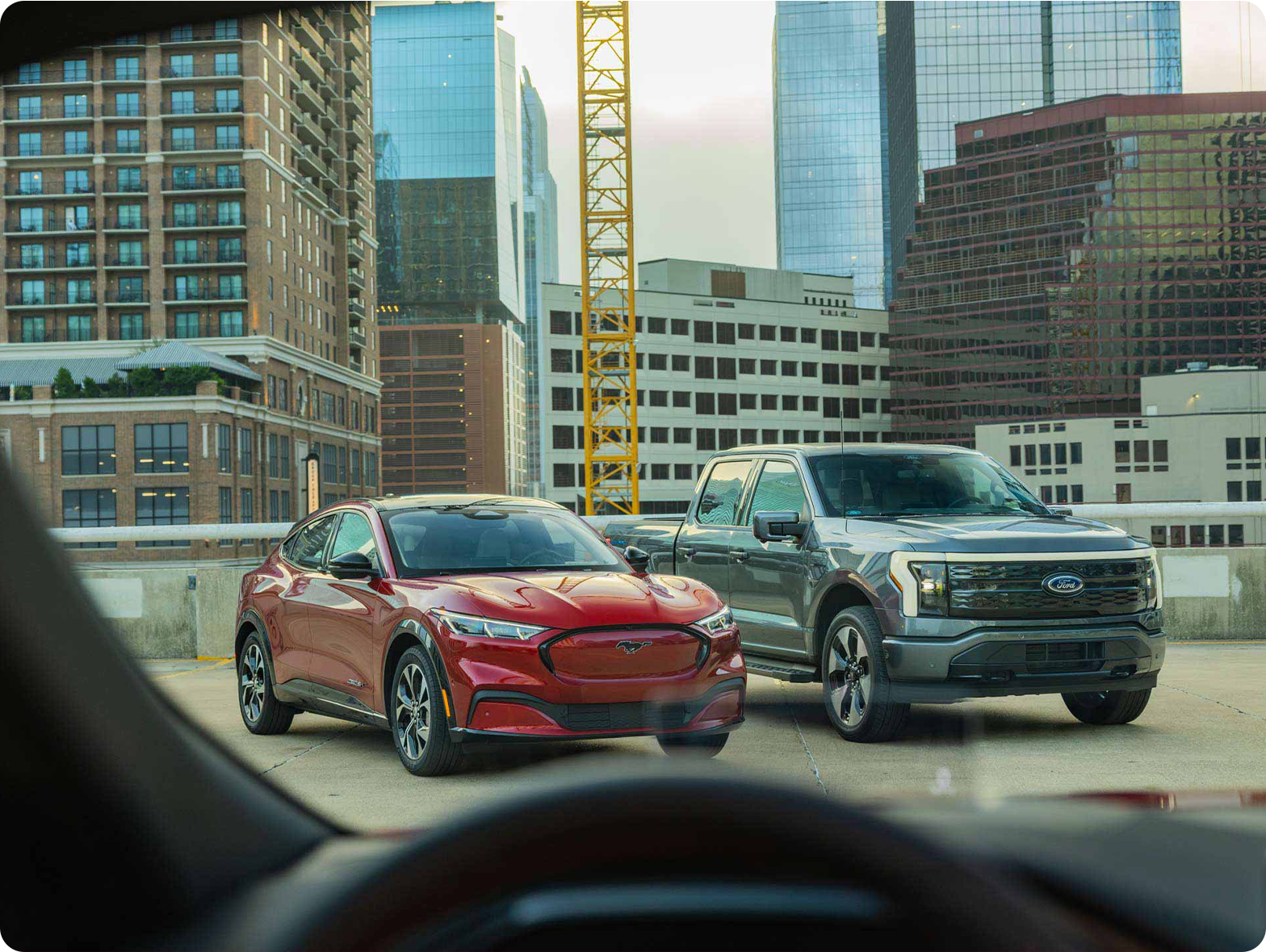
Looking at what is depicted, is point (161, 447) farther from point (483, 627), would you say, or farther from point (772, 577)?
point (772, 577)

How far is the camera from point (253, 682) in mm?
2475

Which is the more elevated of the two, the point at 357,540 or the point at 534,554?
the point at 357,540

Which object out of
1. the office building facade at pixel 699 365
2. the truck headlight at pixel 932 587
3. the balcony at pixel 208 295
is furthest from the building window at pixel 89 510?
the office building facade at pixel 699 365

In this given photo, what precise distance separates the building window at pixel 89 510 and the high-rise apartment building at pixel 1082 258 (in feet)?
4.93

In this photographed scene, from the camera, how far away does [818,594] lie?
22.7 feet

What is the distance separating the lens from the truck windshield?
6.62 m

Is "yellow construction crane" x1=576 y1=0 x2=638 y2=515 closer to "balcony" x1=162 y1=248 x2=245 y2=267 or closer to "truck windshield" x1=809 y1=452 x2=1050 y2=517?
"balcony" x1=162 y1=248 x2=245 y2=267

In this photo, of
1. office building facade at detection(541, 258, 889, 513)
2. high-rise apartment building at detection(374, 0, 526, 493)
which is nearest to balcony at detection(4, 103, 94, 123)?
office building facade at detection(541, 258, 889, 513)

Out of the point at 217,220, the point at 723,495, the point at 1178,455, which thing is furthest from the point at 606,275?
the point at 723,495

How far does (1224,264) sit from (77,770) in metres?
39.0

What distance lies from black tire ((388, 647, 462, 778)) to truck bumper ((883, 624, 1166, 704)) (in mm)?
1735

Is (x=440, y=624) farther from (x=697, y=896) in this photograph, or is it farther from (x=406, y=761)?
(x=697, y=896)

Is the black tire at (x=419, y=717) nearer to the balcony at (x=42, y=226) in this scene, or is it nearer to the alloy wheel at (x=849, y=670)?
the balcony at (x=42, y=226)

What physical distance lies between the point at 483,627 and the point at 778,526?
241cm
